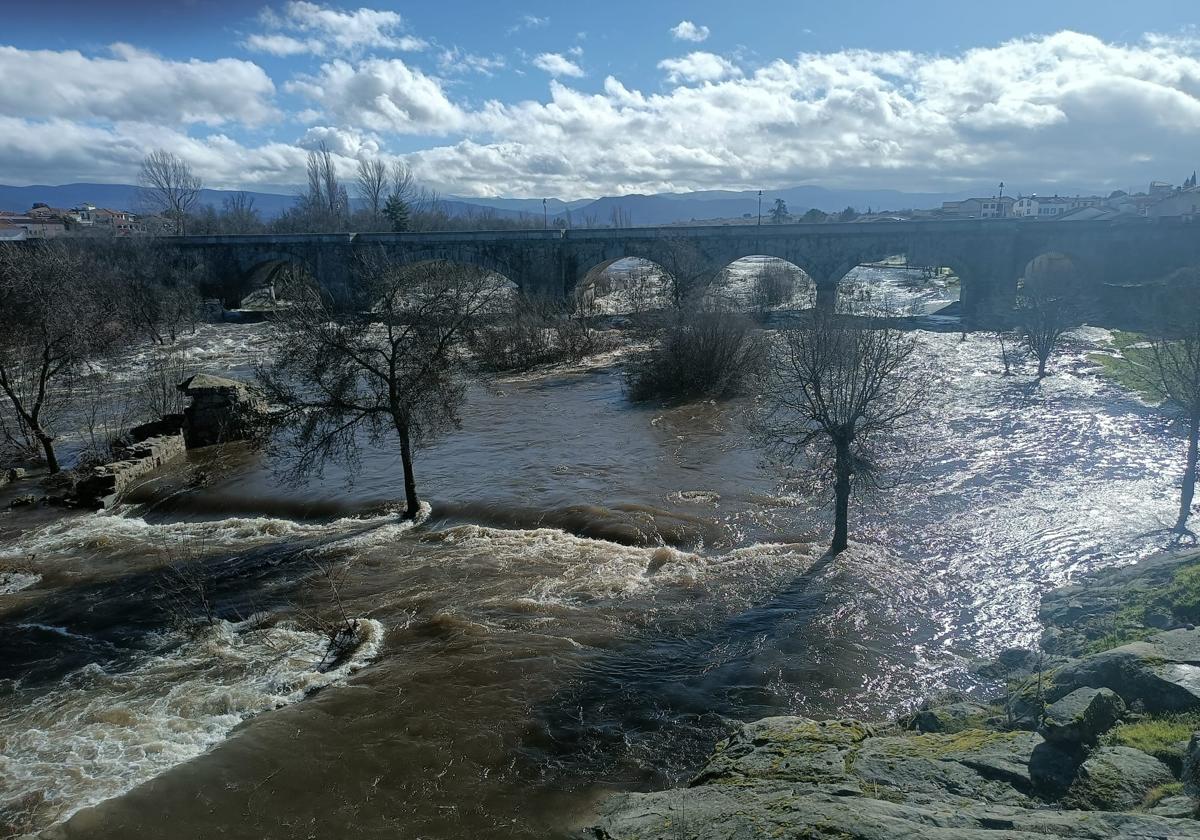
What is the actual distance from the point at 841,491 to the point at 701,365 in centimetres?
1648

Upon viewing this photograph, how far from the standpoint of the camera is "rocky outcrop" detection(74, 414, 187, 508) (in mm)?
20375

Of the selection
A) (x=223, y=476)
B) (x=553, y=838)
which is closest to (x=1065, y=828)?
(x=553, y=838)

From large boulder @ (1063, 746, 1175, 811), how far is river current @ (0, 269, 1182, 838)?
4.51 metres

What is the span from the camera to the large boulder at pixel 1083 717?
6.55m

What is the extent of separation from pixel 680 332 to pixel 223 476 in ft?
59.2

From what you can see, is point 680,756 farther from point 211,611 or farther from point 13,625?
point 13,625

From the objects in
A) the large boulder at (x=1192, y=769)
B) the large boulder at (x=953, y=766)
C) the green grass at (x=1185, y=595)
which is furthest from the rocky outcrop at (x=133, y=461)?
the green grass at (x=1185, y=595)

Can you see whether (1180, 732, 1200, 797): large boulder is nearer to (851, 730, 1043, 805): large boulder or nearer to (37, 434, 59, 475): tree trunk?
(851, 730, 1043, 805): large boulder

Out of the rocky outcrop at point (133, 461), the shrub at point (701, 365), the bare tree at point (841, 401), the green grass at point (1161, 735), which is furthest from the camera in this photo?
the shrub at point (701, 365)

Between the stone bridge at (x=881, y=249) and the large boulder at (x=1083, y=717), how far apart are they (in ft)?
140

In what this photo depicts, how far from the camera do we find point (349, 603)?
14.1m

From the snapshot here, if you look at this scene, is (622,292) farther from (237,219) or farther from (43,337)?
(237,219)

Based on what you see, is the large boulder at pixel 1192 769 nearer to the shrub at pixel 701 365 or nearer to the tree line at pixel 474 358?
the tree line at pixel 474 358

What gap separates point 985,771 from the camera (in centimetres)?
640
